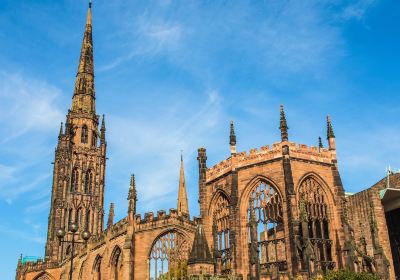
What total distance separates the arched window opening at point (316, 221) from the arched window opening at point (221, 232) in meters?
5.84

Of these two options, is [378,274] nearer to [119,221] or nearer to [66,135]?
Result: [119,221]

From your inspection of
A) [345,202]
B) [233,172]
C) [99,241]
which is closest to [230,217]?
[233,172]

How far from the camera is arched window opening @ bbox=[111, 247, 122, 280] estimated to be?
4361cm

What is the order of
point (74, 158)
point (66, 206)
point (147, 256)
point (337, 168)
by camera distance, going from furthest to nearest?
point (74, 158)
point (66, 206)
point (147, 256)
point (337, 168)

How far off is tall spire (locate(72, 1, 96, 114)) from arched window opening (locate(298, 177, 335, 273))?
54934mm

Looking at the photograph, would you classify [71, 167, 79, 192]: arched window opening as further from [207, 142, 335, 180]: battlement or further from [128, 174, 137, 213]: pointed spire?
[207, 142, 335, 180]: battlement

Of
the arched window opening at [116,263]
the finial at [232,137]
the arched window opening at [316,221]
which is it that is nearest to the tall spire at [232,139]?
the finial at [232,137]

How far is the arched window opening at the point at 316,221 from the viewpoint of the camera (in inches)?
1268

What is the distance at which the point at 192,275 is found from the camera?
87.0 feet

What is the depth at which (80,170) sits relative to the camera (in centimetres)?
7756

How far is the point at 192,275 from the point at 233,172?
461 inches

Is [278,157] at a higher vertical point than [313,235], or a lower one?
higher

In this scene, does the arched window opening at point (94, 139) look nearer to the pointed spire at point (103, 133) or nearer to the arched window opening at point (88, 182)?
the pointed spire at point (103, 133)

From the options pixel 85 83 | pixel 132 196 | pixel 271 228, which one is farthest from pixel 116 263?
pixel 85 83
